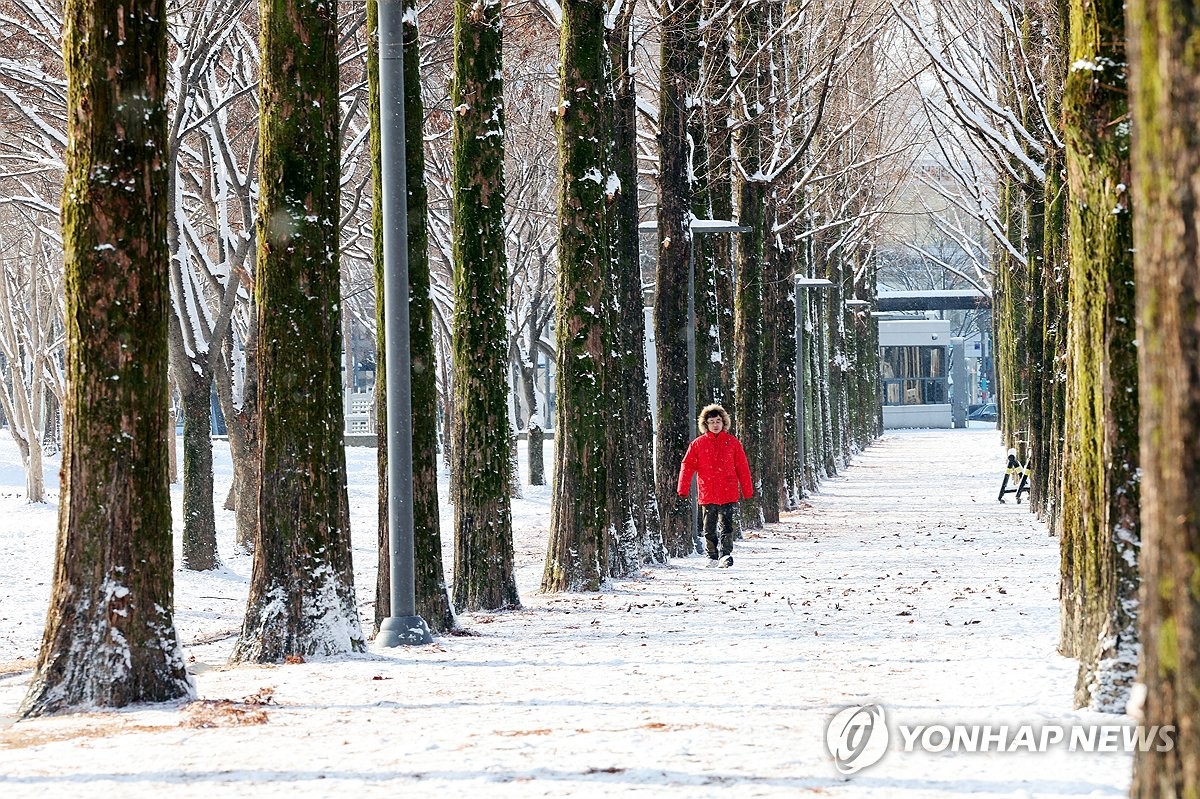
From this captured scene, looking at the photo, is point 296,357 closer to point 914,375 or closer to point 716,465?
point 716,465

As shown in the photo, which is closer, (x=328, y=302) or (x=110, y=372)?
(x=110, y=372)

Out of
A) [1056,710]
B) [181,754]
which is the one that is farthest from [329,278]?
[1056,710]

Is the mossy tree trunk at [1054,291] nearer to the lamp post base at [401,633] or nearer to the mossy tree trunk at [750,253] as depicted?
the mossy tree trunk at [750,253]

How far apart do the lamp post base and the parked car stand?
297 ft

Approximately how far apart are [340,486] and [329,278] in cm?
137

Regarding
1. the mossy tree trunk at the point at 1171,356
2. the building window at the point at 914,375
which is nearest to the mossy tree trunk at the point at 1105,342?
the mossy tree trunk at the point at 1171,356

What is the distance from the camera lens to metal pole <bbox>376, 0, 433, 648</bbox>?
1140 centimetres

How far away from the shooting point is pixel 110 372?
823cm

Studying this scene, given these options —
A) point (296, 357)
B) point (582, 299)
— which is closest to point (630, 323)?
point (582, 299)

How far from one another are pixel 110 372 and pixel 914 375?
7743 cm

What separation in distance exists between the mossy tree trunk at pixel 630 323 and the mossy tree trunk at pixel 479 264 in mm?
3145

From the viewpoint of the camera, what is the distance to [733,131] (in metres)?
22.8

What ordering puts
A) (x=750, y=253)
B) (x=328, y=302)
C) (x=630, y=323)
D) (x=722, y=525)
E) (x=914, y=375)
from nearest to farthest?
(x=328, y=302) → (x=722, y=525) → (x=630, y=323) → (x=750, y=253) → (x=914, y=375)

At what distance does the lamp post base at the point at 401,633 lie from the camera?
11.5 metres
